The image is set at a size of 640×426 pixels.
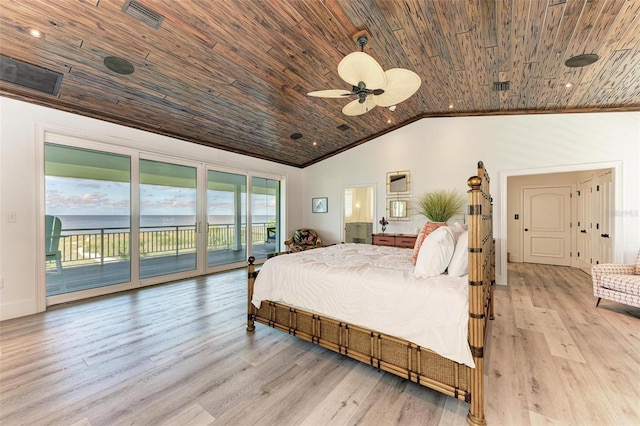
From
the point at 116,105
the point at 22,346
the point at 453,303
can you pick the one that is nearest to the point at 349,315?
the point at 453,303

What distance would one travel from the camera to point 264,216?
6676 mm

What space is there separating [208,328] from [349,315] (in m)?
1.71

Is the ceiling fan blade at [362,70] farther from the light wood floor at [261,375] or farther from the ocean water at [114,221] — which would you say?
the ocean water at [114,221]

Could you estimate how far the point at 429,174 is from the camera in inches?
216

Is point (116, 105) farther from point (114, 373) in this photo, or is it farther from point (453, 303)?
point (453, 303)

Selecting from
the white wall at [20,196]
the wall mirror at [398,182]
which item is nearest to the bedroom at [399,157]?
the white wall at [20,196]

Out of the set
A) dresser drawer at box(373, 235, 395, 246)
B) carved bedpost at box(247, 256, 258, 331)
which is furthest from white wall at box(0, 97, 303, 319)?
dresser drawer at box(373, 235, 395, 246)

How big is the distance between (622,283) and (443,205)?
248cm

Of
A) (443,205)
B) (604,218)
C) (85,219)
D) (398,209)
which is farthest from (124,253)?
(604,218)

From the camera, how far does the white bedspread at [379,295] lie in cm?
169

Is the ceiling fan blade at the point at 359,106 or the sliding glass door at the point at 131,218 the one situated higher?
the ceiling fan blade at the point at 359,106

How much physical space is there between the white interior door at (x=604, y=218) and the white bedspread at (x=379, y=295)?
13.6ft

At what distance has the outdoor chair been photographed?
3586 millimetres

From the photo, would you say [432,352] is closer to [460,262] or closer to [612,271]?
[460,262]
